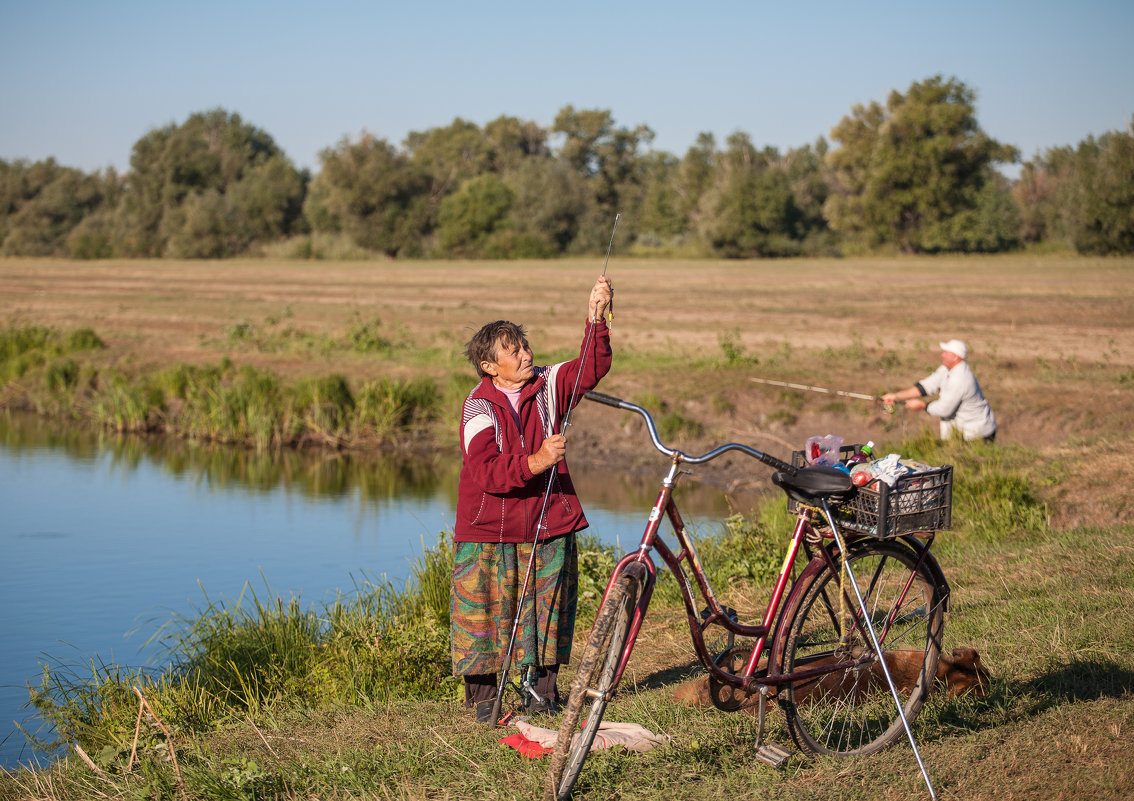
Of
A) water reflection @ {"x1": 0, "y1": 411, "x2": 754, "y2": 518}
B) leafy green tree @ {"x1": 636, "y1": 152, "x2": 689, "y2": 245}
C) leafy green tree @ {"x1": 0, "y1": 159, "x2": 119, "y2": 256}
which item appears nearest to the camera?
water reflection @ {"x1": 0, "y1": 411, "x2": 754, "y2": 518}

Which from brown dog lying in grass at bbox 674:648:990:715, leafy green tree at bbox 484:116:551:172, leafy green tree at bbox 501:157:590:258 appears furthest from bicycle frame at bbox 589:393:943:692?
leafy green tree at bbox 484:116:551:172

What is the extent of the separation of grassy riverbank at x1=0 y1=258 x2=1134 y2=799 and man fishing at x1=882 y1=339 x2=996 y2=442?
0.94ft

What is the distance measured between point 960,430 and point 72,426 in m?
14.8

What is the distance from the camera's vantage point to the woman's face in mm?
4809

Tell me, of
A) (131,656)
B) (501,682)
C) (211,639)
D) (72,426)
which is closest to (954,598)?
(501,682)

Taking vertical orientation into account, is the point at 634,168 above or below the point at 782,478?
above

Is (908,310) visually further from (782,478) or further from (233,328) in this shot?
(782,478)

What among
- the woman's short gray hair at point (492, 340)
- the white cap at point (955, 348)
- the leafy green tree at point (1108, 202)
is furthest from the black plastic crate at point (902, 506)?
the leafy green tree at point (1108, 202)

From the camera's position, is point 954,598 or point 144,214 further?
point 144,214

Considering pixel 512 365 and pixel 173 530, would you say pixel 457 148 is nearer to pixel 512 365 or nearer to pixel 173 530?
pixel 173 530

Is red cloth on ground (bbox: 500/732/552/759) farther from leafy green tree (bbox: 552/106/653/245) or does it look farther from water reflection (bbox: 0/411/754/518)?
leafy green tree (bbox: 552/106/653/245)

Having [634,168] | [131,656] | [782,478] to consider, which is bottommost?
[131,656]

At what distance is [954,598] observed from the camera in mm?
A: 6836

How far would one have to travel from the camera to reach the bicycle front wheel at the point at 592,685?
152 inches
